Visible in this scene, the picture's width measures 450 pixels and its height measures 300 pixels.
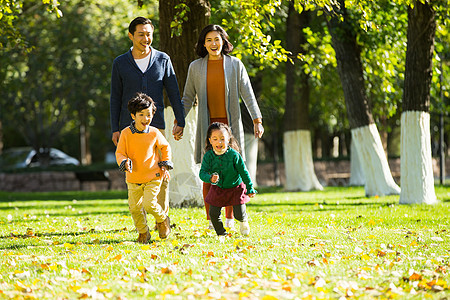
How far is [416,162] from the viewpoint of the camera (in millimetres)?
11047

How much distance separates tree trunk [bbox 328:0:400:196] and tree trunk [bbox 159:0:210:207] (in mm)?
4157

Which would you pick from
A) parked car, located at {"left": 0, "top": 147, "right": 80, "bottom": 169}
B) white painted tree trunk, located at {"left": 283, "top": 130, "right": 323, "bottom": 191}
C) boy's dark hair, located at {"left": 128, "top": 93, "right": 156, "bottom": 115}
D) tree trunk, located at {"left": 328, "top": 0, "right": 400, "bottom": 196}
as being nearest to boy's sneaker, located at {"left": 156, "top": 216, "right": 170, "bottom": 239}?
boy's dark hair, located at {"left": 128, "top": 93, "right": 156, "bottom": 115}

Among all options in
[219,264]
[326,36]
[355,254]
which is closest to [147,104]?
[219,264]

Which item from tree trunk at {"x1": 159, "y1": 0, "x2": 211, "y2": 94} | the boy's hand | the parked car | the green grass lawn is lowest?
the green grass lawn

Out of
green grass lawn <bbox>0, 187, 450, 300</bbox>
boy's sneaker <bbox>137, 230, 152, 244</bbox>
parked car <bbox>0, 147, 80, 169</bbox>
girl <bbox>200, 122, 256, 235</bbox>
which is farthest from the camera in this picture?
parked car <bbox>0, 147, 80, 169</bbox>

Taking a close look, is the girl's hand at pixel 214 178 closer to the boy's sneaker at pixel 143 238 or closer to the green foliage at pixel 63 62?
the boy's sneaker at pixel 143 238

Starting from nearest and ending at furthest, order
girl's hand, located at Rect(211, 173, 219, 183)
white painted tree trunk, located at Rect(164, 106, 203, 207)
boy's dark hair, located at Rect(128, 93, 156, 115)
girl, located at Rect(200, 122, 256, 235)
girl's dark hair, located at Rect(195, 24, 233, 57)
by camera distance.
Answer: boy's dark hair, located at Rect(128, 93, 156, 115)
girl's hand, located at Rect(211, 173, 219, 183)
girl, located at Rect(200, 122, 256, 235)
girl's dark hair, located at Rect(195, 24, 233, 57)
white painted tree trunk, located at Rect(164, 106, 203, 207)

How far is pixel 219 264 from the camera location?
5.01m

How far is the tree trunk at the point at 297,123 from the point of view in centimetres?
1752

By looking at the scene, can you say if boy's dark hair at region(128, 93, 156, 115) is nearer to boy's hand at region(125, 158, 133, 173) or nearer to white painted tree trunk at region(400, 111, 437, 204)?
boy's hand at region(125, 158, 133, 173)

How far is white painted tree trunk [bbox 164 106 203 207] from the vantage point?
10750 mm

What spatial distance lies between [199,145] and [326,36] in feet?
35.1

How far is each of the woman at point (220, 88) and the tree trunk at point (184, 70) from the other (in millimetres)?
3134

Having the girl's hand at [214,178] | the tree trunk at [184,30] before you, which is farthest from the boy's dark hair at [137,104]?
the tree trunk at [184,30]
